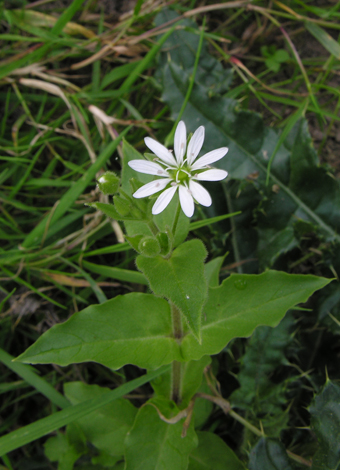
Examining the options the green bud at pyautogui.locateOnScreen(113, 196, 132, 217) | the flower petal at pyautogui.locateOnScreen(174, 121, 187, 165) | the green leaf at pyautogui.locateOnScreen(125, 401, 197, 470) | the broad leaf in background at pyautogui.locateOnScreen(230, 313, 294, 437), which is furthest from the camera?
the broad leaf in background at pyautogui.locateOnScreen(230, 313, 294, 437)

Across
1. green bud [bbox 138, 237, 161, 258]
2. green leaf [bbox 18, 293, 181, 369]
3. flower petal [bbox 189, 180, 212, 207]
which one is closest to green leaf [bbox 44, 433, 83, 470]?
green leaf [bbox 18, 293, 181, 369]

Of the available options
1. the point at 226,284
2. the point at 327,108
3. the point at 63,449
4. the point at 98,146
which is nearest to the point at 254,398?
the point at 226,284

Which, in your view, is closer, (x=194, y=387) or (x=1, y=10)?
(x=194, y=387)

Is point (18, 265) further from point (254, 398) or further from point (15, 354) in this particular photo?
point (254, 398)

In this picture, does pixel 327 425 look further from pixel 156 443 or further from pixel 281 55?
pixel 281 55

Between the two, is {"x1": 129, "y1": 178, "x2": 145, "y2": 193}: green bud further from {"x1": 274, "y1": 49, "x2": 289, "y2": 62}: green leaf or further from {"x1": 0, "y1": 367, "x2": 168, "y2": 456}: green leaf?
{"x1": 274, "y1": 49, "x2": 289, "y2": 62}: green leaf
